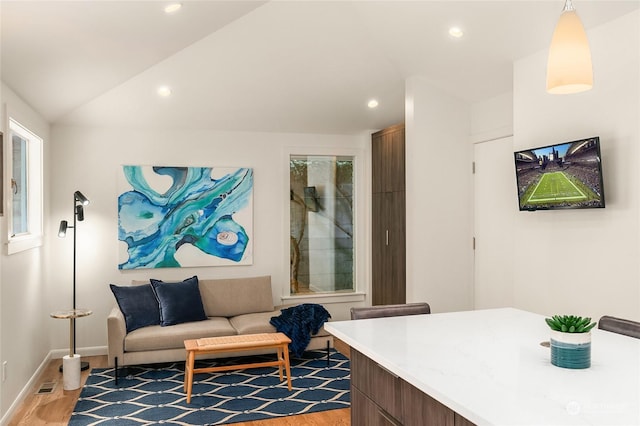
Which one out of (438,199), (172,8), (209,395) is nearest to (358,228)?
(438,199)

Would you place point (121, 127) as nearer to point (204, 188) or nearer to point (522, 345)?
point (204, 188)

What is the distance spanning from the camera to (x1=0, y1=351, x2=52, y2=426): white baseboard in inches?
145

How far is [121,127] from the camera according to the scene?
5.68 metres

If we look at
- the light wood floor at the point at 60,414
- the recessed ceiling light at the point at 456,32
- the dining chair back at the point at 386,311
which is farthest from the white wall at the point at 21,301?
the recessed ceiling light at the point at 456,32

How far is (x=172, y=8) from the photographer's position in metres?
3.10

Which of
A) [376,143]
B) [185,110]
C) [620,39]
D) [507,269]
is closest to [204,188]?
[185,110]

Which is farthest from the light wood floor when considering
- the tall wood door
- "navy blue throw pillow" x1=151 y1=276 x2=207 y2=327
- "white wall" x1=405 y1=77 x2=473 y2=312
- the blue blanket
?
the tall wood door

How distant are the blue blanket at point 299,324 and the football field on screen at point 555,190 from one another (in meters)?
2.41

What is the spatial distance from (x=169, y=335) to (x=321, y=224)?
2.37 meters

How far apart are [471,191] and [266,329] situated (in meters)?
2.32

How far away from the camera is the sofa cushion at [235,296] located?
5.64 m

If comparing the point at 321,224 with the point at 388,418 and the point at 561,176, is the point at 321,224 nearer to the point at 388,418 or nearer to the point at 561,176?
the point at 561,176

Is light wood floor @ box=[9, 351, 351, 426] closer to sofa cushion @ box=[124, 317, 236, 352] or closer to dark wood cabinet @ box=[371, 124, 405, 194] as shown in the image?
sofa cushion @ box=[124, 317, 236, 352]

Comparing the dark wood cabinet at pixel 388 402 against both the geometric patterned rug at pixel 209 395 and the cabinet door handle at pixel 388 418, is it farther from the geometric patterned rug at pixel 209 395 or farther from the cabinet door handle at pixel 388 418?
the geometric patterned rug at pixel 209 395
